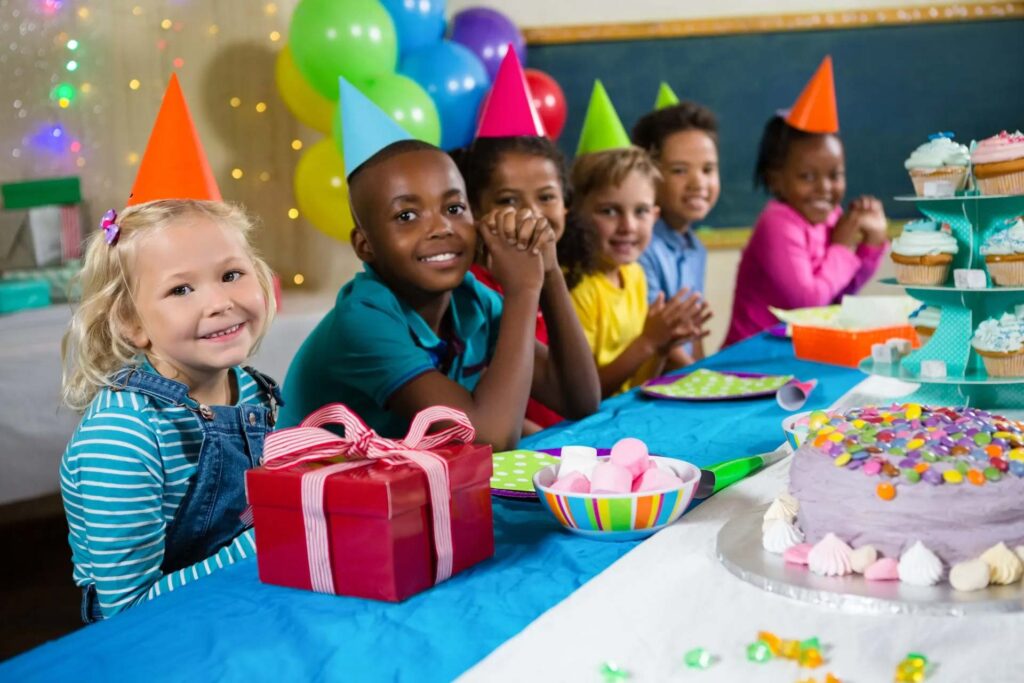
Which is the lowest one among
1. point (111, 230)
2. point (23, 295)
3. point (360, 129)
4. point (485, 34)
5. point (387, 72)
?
point (23, 295)

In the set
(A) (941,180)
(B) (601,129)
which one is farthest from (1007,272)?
(B) (601,129)

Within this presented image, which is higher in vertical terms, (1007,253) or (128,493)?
(1007,253)

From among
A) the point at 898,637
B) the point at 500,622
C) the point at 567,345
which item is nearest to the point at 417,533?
the point at 500,622

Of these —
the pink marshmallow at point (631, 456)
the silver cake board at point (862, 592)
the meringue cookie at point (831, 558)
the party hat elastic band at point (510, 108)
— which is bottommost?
the silver cake board at point (862, 592)

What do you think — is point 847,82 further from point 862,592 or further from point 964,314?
point 862,592

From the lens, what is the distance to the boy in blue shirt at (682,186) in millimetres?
2906

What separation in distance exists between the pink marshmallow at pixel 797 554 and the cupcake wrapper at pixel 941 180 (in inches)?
29.3

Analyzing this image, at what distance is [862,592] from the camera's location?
0.74m

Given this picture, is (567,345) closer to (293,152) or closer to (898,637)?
(898,637)

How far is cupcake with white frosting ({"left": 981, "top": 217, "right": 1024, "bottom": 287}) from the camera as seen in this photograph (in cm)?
134

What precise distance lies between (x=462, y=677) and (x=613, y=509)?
278 millimetres

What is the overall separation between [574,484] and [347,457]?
20cm

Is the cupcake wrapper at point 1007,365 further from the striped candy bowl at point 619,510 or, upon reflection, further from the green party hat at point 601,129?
the green party hat at point 601,129

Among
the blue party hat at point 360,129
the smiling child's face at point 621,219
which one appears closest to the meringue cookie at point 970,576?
the blue party hat at point 360,129
